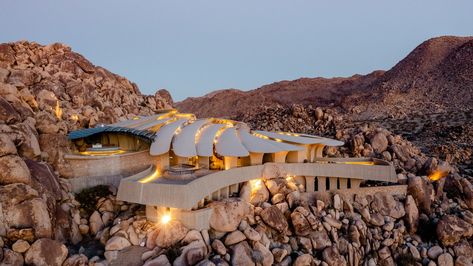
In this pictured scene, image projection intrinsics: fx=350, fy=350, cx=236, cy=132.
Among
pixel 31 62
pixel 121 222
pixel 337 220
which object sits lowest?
pixel 337 220

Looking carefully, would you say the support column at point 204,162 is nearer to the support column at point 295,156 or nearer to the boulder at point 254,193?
the boulder at point 254,193

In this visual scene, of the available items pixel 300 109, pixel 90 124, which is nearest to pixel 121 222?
pixel 90 124

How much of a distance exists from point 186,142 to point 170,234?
6.50 m

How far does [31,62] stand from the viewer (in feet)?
121

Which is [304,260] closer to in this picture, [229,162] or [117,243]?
[229,162]

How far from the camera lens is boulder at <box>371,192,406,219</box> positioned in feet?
70.9

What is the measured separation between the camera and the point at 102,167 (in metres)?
20.9

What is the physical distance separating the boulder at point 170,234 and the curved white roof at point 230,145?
5454mm

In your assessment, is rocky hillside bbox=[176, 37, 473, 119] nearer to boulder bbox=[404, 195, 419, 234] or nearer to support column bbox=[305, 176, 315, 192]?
boulder bbox=[404, 195, 419, 234]

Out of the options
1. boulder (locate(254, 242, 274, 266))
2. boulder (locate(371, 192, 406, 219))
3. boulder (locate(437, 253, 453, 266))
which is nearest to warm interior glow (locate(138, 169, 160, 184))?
boulder (locate(254, 242, 274, 266))

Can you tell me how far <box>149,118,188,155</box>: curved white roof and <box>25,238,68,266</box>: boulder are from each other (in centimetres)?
704

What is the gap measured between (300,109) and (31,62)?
32.7 m

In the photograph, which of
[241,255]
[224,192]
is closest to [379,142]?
[224,192]

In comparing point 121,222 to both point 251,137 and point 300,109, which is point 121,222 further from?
point 300,109
